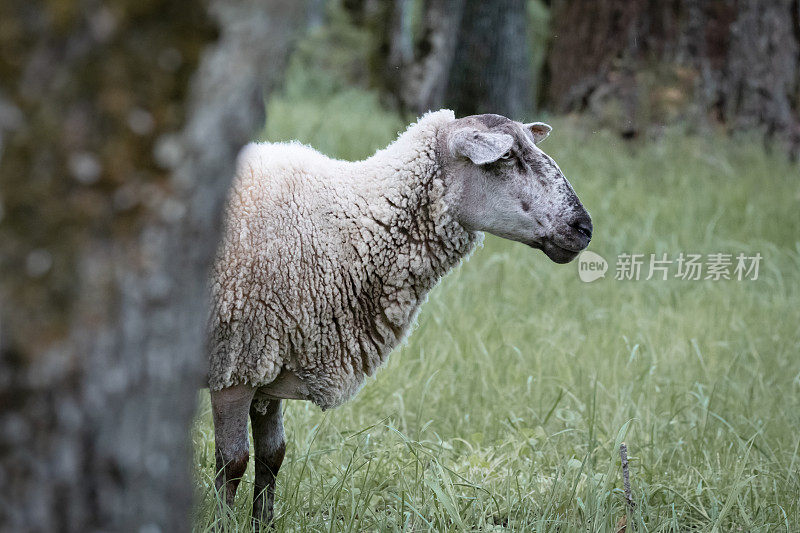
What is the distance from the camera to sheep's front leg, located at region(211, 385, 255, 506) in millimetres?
2805

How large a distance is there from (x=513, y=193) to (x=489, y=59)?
6110mm

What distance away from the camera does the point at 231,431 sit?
112 inches

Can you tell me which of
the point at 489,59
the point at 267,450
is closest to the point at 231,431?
the point at 267,450

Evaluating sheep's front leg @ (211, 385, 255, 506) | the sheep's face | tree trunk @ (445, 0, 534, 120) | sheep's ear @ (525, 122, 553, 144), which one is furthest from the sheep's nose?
tree trunk @ (445, 0, 534, 120)

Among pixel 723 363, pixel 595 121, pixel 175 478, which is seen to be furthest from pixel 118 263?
pixel 595 121

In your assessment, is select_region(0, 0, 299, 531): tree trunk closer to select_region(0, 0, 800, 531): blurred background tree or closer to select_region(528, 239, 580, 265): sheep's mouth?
select_region(0, 0, 800, 531): blurred background tree

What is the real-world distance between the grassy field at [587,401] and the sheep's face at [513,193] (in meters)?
0.78

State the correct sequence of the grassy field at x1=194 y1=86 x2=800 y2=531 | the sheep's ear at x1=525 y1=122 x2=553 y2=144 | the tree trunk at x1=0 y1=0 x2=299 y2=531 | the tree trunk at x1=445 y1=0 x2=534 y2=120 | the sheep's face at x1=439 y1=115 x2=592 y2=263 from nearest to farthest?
the tree trunk at x1=0 y1=0 x2=299 y2=531, the sheep's face at x1=439 y1=115 x2=592 y2=263, the grassy field at x1=194 y1=86 x2=800 y2=531, the sheep's ear at x1=525 y1=122 x2=553 y2=144, the tree trunk at x1=445 y1=0 x2=534 y2=120

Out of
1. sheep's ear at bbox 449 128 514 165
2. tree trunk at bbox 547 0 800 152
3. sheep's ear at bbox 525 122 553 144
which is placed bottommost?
sheep's ear at bbox 449 128 514 165

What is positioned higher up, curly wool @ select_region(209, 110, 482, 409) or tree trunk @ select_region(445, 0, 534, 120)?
tree trunk @ select_region(445, 0, 534, 120)

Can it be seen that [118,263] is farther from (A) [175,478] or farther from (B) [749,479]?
(B) [749,479]

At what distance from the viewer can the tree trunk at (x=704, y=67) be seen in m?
8.28

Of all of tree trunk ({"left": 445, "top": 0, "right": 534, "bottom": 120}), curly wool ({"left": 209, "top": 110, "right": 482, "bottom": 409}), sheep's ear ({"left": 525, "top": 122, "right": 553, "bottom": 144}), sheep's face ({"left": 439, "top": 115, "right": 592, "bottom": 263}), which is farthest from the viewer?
tree trunk ({"left": 445, "top": 0, "right": 534, "bottom": 120})

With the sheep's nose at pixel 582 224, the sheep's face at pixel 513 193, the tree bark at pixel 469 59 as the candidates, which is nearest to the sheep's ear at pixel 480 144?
the sheep's face at pixel 513 193
